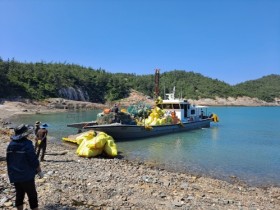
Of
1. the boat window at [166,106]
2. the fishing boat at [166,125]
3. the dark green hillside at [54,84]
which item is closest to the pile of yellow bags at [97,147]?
the fishing boat at [166,125]

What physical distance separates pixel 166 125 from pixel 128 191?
1910cm

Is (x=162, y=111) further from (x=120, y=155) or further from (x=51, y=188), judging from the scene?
(x=51, y=188)

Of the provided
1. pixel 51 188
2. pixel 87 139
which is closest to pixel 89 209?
pixel 51 188

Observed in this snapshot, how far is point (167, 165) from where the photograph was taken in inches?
617

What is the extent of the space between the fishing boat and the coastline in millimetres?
9575

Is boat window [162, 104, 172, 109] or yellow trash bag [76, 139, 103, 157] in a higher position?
boat window [162, 104, 172, 109]

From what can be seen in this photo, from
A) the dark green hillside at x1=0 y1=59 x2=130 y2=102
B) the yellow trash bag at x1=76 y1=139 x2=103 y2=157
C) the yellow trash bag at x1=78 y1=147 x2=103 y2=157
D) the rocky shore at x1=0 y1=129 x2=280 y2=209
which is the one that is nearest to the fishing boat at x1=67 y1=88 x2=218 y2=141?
the yellow trash bag at x1=76 y1=139 x2=103 y2=157

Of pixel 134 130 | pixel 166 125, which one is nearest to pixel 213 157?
pixel 134 130

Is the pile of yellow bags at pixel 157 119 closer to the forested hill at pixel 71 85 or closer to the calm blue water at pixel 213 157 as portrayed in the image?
the calm blue water at pixel 213 157

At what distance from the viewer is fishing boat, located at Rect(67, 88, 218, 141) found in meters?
22.8

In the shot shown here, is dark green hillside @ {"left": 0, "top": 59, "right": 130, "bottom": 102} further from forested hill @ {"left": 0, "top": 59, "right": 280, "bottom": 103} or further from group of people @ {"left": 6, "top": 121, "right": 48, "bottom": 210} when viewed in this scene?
group of people @ {"left": 6, "top": 121, "right": 48, "bottom": 210}

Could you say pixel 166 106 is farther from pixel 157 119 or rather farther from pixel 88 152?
pixel 88 152

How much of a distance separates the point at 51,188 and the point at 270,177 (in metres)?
→ 10.5

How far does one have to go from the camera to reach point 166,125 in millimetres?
27797
